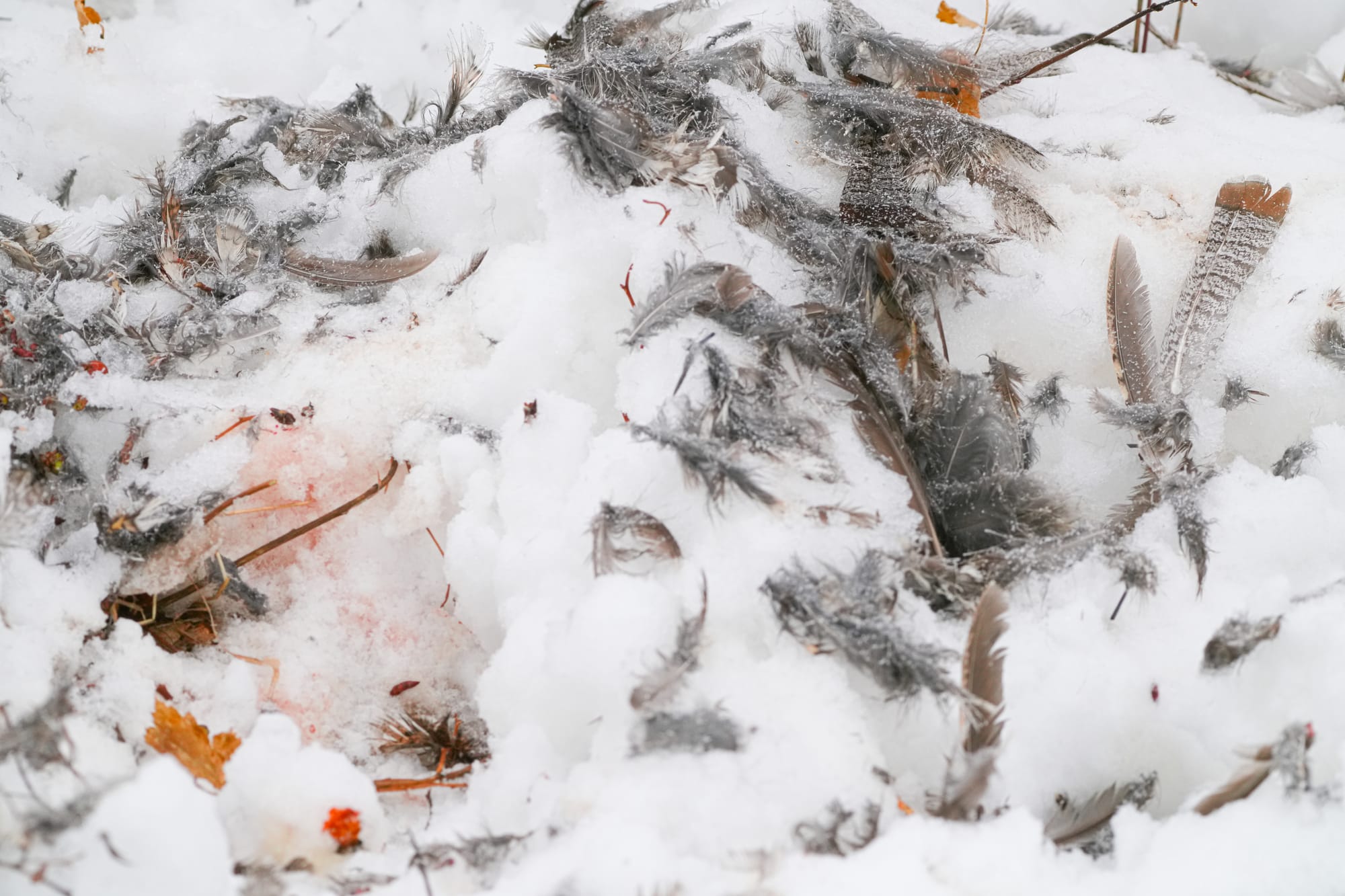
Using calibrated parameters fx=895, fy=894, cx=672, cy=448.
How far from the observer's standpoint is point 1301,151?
1.60 metres

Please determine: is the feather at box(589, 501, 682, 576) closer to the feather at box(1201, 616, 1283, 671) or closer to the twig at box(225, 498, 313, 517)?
the twig at box(225, 498, 313, 517)

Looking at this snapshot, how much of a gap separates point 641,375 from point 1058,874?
0.75m

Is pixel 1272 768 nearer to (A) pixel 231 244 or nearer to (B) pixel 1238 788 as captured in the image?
(B) pixel 1238 788

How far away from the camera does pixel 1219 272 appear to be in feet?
4.67

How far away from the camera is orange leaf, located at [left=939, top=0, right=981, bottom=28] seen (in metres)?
1.98

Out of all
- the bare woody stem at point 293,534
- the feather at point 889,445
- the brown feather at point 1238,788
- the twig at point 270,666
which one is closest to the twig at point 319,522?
the bare woody stem at point 293,534


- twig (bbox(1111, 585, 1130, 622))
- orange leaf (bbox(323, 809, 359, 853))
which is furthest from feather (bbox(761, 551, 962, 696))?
orange leaf (bbox(323, 809, 359, 853))

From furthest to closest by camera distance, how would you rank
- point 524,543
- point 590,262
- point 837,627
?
point 590,262
point 524,543
point 837,627

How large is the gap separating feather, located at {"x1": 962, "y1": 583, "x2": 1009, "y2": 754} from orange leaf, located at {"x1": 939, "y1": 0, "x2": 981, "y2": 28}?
146 centimetres

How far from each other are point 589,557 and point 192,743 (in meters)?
0.51

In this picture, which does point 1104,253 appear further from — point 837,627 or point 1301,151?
point 837,627

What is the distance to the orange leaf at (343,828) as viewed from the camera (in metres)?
0.96

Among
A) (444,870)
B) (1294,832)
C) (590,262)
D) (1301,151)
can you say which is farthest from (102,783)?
(1301,151)

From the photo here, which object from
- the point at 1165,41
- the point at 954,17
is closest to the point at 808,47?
the point at 954,17
